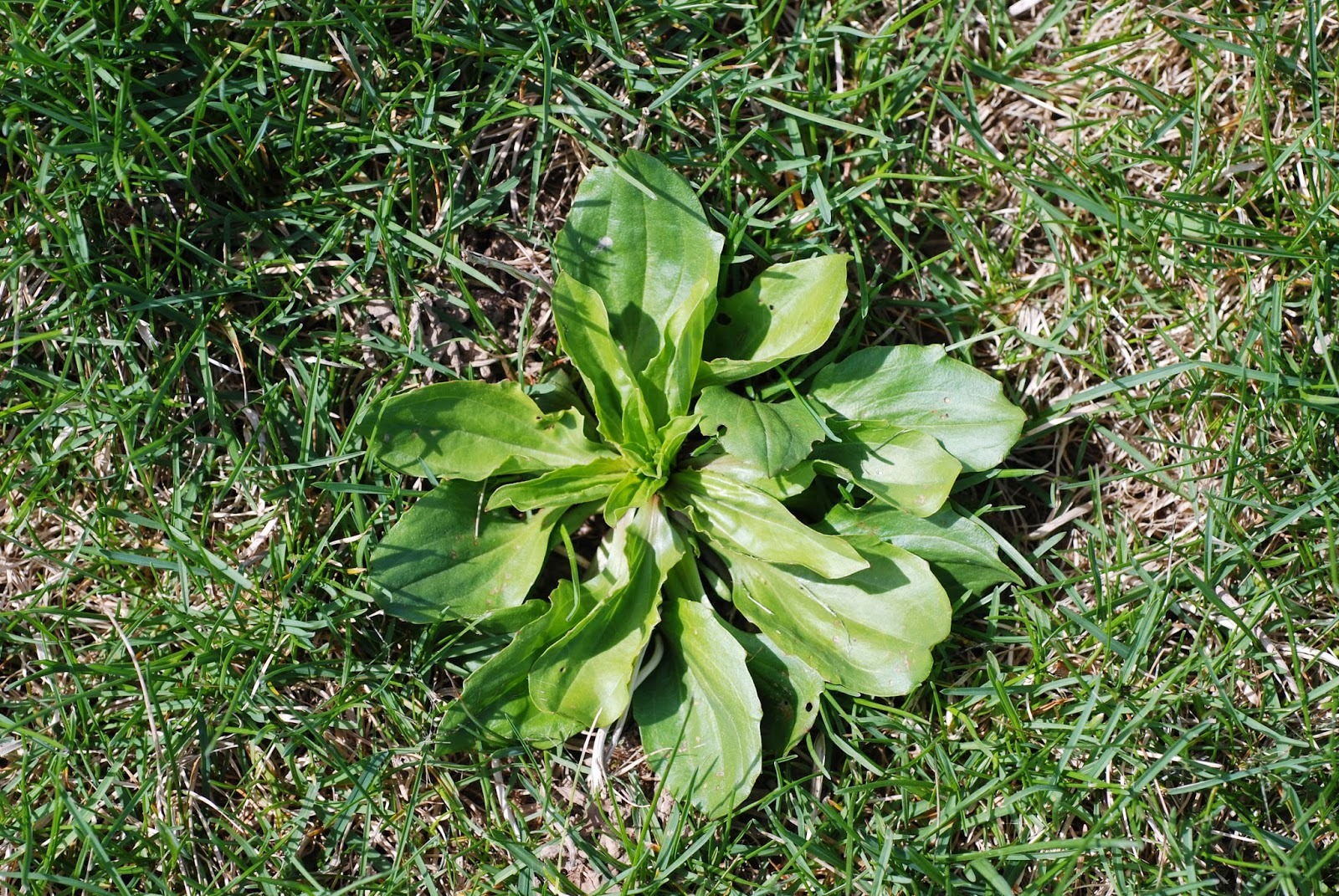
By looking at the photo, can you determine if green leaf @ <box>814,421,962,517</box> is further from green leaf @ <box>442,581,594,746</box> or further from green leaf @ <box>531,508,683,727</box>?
green leaf @ <box>442,581,594,746</box>

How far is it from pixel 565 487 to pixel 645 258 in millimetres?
571

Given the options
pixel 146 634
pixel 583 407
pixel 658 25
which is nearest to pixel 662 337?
pixel 583 407

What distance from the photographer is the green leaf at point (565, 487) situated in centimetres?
260

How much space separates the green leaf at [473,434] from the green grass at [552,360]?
0.56 ft

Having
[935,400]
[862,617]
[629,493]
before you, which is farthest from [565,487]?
[935,400]

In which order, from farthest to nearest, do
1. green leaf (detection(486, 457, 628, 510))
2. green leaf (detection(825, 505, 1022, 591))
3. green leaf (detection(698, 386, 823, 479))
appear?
green leaf (detection(825, 505, 1022, 591))
green leaf (detection(486, 457, 628, 510))
green leaf (detection(698, 386, 823, 479))

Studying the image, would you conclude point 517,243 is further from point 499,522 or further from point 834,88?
point 834,88

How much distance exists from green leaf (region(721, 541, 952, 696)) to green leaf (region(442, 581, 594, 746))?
1.41 feet

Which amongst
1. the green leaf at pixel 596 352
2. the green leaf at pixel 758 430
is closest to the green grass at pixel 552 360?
the green leaf at pixel 596 352

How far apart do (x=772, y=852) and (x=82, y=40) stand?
248 cm

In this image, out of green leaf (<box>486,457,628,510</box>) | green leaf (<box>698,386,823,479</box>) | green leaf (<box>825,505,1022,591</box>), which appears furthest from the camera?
green leaf (<box>825,505,1022,591</box>)

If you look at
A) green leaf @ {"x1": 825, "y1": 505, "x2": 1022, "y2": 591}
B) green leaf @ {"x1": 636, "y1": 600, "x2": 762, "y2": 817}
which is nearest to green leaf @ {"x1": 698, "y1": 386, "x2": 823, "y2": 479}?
green leaf @ {"x1": 825, "y1": 505, "x2": 1022, "y2": 591}

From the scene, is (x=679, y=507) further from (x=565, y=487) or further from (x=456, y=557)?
(x=456, y=557)

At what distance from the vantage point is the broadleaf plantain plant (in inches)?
104
